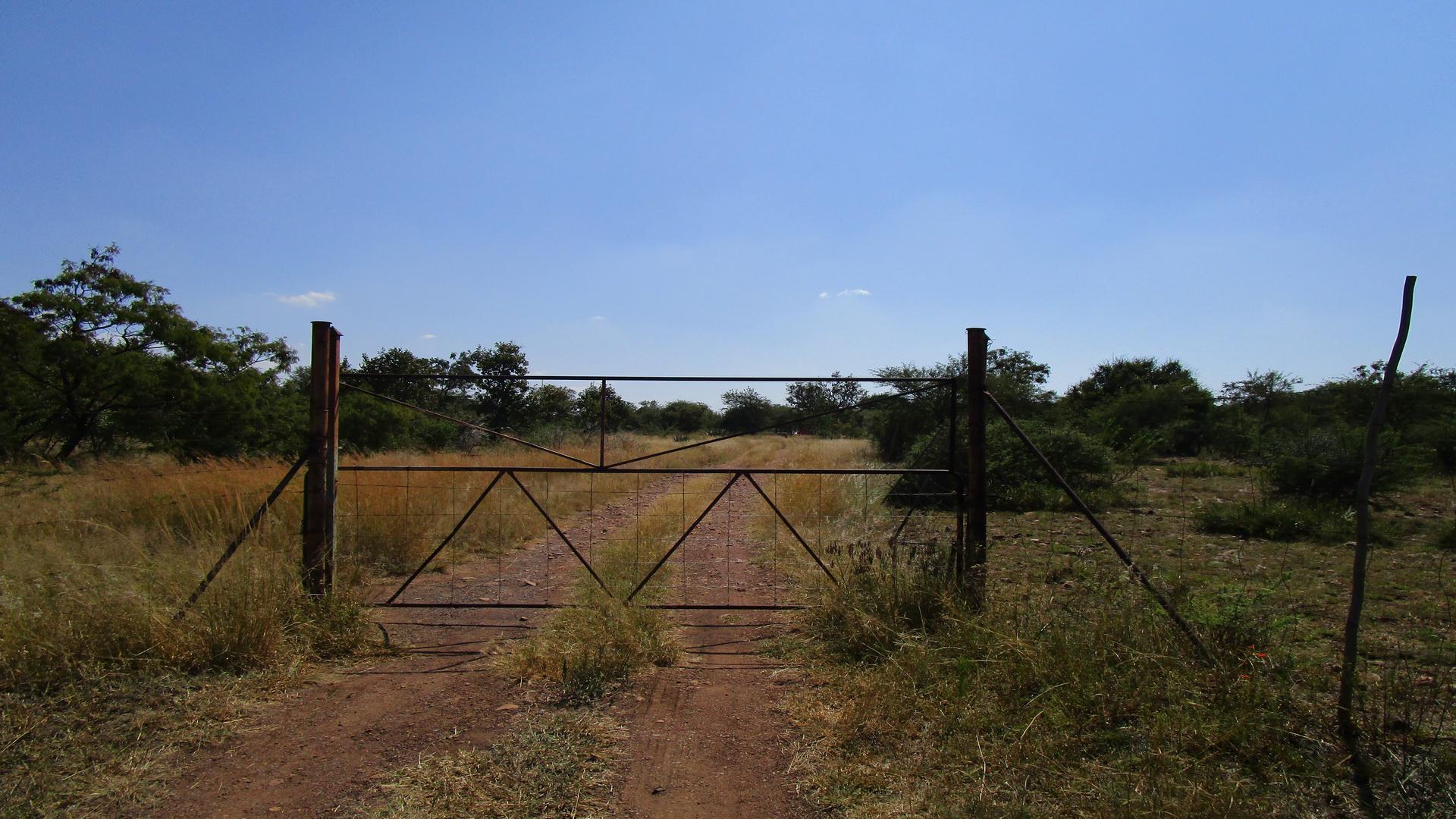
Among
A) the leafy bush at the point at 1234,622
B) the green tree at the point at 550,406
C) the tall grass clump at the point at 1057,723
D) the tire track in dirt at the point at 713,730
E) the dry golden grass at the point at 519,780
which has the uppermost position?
the green tree at the point at 550,406

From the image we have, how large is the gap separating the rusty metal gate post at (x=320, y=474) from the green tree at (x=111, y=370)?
1533 cm

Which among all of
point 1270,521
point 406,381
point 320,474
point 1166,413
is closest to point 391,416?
point 406,381

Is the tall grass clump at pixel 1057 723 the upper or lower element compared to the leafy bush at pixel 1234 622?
lower

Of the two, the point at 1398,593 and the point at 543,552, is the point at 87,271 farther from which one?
the point at 1398,593

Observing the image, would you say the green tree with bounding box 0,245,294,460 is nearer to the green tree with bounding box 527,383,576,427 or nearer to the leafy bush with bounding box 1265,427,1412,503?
the green tree with bounding box 527,383,576,427

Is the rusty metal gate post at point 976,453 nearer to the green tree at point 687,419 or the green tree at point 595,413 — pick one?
the green tree at point 595,413

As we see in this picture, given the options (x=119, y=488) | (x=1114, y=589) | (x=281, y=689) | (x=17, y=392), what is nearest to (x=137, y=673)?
(x=281, y=689)

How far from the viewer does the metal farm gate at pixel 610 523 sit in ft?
19.7

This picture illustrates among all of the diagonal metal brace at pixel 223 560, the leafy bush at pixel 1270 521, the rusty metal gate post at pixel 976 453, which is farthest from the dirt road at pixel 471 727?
the leafy bush at pixel 1270 521

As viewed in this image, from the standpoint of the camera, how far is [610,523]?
1236 centimetres

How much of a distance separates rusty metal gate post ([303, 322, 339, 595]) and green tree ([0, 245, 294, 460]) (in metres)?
15.3

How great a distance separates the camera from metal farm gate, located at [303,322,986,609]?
6.02m

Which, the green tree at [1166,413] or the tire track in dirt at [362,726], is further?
the green tree at [1166,413]

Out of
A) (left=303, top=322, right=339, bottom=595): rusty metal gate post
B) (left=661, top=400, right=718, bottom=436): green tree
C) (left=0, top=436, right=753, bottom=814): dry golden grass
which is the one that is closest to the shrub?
(left=661, top=400, right=718, bottom=436): green tree
